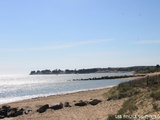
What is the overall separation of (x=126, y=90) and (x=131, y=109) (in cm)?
862

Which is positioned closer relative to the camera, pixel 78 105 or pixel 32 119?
pixel 32 119

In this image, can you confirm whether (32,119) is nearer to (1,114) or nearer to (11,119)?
(11,119)

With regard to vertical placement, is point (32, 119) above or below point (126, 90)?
below

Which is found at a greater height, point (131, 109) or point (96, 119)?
point (131, 109)

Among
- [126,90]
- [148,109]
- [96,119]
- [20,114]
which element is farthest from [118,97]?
[20,114]

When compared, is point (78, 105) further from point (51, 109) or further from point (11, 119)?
point (11, 119)

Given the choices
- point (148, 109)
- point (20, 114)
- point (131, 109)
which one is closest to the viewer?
point (148, 109)

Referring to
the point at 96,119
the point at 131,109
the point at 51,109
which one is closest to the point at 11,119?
the point at 51,109

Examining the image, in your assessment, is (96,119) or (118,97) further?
(118,97)

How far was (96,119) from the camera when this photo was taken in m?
11.1

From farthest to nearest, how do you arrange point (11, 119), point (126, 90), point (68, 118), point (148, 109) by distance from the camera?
point (126, 90)
point (11, 119)
point (68, 118)
point (148, 109)

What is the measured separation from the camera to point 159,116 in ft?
23.5

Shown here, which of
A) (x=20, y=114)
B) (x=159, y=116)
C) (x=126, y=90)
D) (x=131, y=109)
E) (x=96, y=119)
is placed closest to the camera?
(x=159, y=116)

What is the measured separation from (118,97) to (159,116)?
9520 mm
